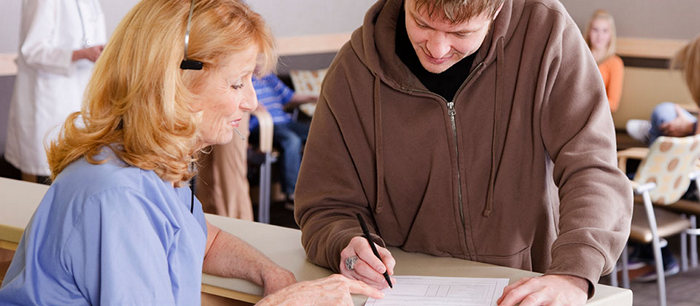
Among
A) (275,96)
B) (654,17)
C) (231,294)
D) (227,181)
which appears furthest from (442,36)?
(654,17)

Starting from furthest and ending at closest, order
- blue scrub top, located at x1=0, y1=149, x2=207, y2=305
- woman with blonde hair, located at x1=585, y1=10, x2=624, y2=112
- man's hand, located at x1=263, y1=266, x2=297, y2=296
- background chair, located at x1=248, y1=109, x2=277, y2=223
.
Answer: woman with blonde hair, located at x1=585, y1=10, x2=624, y2=112
background chair, located at x1=248, y1=109, x2=277, y2=223
man's hand, located at x1=263, y1=266, x2=297, y2=296
blue scrub top, located at x1=0, y1=149, x2=207, y2=305

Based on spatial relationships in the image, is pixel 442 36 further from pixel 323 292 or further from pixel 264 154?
pixel 264 154

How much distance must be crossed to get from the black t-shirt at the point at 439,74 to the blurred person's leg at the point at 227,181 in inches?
115

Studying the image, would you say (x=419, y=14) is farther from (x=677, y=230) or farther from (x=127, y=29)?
(x=677, y=230)

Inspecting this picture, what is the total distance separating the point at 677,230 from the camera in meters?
3.94

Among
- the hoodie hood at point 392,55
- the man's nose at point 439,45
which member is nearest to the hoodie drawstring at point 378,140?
the hoodie hood at point 392,55

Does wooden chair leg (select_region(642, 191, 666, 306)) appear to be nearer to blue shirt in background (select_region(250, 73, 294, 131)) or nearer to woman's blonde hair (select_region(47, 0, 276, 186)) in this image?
blue shirt in background (select_region(250, 73, 294, 131))

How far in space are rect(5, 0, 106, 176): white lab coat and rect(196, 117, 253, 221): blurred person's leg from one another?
3.31 feet

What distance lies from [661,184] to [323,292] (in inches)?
105

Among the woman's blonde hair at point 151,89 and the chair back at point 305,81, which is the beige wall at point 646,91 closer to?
the chair back at point 305,81

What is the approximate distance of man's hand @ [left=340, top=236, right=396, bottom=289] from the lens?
166 cm

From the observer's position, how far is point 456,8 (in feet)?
5.21

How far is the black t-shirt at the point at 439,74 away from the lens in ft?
6.11

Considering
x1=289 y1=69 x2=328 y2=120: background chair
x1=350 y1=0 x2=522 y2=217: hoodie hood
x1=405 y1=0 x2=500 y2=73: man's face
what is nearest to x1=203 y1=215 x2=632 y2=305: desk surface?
x1=350 y1=0 x2=522 y2=217: hoodie hood
